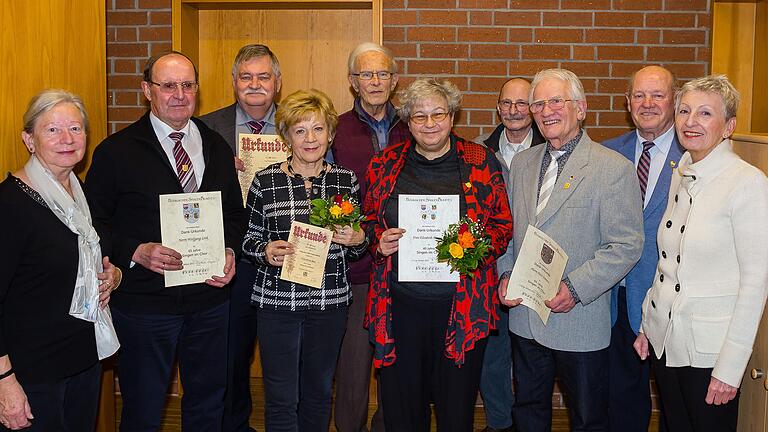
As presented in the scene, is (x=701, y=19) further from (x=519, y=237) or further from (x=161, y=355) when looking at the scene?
(x=161, y=355)

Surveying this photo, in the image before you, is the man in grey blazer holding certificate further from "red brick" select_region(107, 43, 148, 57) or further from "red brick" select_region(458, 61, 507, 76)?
"red brick" select_region(107, 43, 148, 57)

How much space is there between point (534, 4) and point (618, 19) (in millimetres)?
554

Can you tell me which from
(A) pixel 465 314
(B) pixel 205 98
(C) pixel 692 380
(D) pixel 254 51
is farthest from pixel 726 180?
(B) pixel 205 98

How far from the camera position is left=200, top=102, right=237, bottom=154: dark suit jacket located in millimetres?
4090

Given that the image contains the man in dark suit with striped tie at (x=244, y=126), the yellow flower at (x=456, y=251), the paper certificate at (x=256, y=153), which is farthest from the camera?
the man in dark suit with striped tie at (x=244, y=126)

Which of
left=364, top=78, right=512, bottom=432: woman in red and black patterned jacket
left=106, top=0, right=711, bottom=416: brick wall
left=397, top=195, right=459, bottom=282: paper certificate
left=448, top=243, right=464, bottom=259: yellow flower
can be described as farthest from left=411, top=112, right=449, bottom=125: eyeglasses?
left=106, top=0, right=711, bottom=416: brick wall

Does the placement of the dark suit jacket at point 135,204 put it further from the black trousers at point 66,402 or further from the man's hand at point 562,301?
the man's hand at point 562,301

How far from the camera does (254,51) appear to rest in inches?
160

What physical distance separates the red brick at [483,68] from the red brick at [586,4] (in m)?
0.54

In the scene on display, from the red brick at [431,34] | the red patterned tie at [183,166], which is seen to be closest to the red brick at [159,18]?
the red brick at [431,34]

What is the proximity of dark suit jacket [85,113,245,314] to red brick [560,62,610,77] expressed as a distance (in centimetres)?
262

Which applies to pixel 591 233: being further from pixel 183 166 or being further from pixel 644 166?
pixel 183 166

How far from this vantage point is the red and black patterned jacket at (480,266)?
3359 mm

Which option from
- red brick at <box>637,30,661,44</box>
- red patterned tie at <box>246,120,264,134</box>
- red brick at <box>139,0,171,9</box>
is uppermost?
red brick at <box>139,0,171,9</box>
